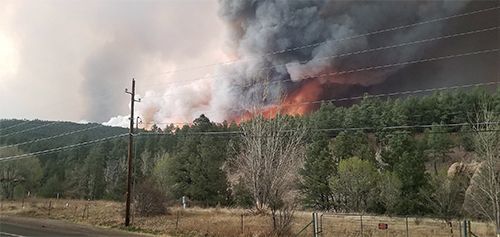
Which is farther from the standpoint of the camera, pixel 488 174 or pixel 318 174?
pixel 318 174

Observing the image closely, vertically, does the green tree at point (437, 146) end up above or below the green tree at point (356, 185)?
above

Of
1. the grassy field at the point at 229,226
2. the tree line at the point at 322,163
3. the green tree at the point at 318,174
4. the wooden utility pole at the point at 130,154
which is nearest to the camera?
the grassy field at the point at 229,226

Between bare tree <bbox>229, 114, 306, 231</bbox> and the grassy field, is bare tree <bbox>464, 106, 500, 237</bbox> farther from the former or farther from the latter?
bare tree <bbox>229, 114, 306, 231</bbox>

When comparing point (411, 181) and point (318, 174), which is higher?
point (318, 174)

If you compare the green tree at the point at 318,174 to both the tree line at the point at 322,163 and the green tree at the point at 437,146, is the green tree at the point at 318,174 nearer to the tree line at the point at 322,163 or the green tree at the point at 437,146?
the tree line at the point at 322,163

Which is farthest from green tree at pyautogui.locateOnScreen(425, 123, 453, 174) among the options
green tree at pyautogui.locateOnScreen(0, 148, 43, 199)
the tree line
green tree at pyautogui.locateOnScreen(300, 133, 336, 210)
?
green tree at pyautogui.locateOnScreen(0, 148, 43, 199)

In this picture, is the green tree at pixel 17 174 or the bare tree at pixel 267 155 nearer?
the bare tree at pixel 267 155

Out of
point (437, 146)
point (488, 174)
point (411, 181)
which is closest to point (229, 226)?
point (488, 174)

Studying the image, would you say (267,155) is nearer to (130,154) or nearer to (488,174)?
(130,154)

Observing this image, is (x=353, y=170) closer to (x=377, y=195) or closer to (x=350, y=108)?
(x=377, y=195)

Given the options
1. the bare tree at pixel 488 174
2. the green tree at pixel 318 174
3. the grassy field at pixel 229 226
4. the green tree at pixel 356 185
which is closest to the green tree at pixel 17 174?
the grassy field at pixel 229 226

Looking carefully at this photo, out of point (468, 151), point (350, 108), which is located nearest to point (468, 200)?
point (350, 108)

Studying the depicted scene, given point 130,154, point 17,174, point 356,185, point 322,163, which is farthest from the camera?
point 17,174

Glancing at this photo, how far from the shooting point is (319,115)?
173 feet
